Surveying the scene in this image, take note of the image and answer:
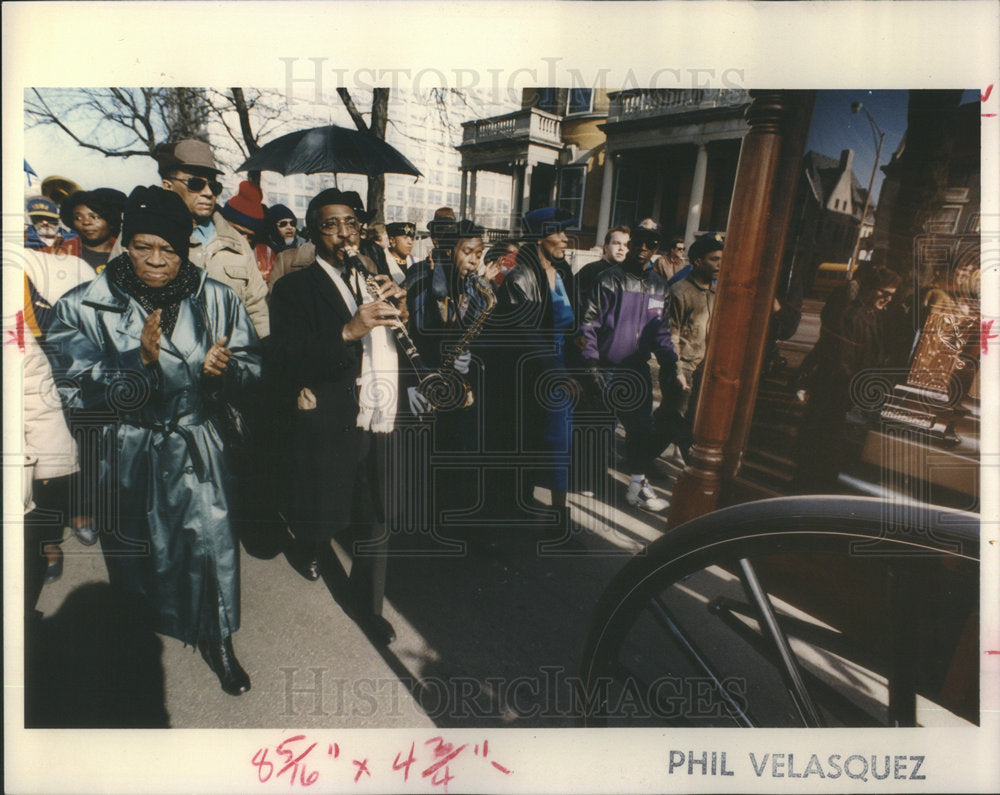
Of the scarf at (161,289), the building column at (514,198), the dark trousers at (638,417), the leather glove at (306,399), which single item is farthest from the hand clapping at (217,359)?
the dark trousers at (638,417)

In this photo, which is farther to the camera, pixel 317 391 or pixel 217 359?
pixel 317 391

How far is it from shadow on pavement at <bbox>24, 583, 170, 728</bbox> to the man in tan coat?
1.45m

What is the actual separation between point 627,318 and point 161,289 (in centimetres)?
196

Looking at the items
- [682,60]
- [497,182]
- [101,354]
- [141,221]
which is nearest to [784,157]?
[682,60]

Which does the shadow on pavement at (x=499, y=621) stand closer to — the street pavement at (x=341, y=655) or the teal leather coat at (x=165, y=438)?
the street pavement at (x=341, y=655)

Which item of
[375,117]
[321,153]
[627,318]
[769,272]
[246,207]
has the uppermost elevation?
[375,117]

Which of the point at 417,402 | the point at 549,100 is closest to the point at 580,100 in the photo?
the point at 549,100

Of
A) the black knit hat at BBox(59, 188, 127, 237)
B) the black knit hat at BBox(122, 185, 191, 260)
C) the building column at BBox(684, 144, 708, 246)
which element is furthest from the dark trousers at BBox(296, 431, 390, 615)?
the building column at BBox(684, 144, 708, 246)

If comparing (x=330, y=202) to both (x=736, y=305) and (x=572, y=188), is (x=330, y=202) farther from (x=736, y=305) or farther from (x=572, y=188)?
(x=736, y=305)

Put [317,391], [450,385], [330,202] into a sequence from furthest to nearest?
[450,385], [317,391], [330,202]

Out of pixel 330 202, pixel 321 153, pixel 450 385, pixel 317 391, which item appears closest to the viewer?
pixel 321 153

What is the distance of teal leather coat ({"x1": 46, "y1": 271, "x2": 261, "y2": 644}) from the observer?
224cm

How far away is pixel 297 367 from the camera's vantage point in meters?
2.47

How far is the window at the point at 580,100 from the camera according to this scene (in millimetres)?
2283
